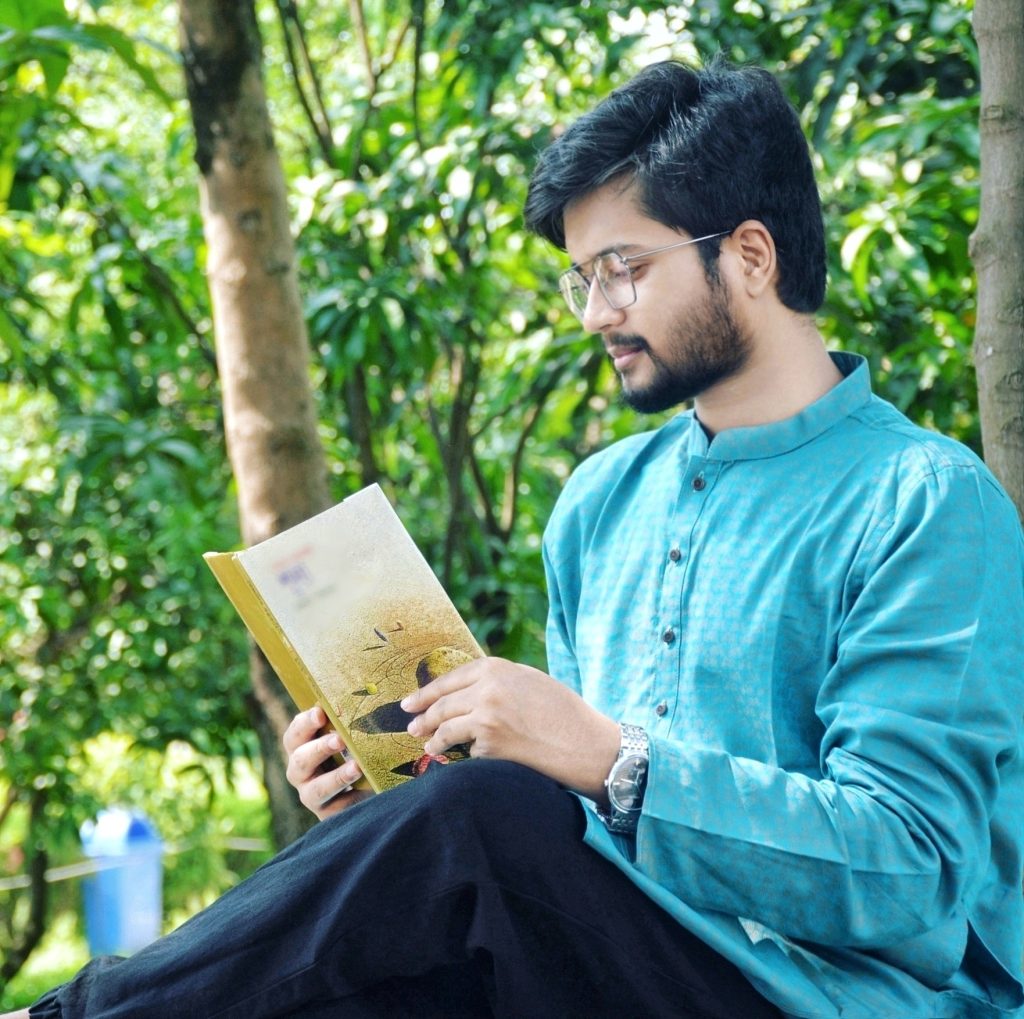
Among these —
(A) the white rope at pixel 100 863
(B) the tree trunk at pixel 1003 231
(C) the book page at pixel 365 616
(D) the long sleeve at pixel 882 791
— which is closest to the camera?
(D) the long sleeve at pixel 882 791

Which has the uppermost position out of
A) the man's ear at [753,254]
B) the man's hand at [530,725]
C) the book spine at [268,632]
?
the man's ear at [753,254]

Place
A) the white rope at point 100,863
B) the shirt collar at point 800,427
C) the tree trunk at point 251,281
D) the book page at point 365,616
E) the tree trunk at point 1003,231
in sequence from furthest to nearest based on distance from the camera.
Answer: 1. the white rope at point 100,863
2. the tree trunk at point 251,281
3. the tree trunk at point 1003,231
4. the shirt collar at point 800,427
5. the book page at point 365,616

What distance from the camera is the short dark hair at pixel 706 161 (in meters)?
1.47

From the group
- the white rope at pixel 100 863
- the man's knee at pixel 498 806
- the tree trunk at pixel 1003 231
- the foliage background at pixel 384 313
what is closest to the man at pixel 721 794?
the man's knee at pixel 498 806

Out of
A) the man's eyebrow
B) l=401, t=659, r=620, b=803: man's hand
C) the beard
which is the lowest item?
l=401, t=659, r=620, b=803: man's hand

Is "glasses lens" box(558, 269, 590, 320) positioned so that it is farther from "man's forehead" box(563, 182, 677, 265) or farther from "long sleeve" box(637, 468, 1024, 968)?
"long sleeve" box(637, 468, 1024, 968)

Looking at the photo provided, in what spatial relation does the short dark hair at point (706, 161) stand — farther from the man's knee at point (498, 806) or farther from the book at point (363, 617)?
the man's knee at point (498, 806)

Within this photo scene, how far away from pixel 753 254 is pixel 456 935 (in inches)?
29.4

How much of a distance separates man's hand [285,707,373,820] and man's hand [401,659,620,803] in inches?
10.2

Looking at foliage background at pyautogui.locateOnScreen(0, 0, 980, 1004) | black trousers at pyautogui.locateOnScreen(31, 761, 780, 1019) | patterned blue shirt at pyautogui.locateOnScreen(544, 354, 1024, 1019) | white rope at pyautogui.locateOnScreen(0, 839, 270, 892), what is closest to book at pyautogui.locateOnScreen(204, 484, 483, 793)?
black trousers at pyautogui.locateOnScreen(31, 761, 780, 1019)

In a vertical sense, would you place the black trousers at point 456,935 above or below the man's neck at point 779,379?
below

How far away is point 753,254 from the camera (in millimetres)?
1495

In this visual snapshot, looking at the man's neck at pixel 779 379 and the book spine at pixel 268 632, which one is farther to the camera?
the man's neck at pixel 779 379

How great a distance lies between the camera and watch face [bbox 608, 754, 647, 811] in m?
1.21
